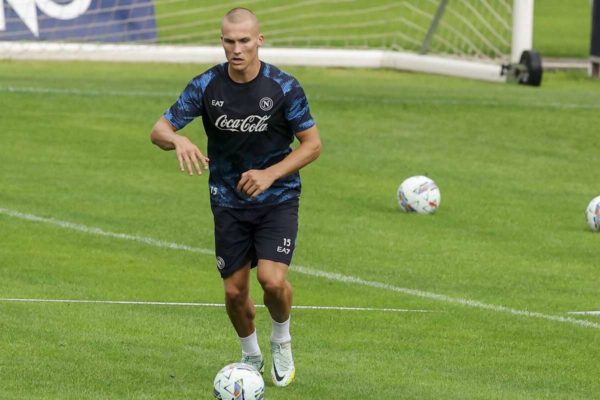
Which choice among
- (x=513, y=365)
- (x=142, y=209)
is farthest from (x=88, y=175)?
(x=513, y=365)

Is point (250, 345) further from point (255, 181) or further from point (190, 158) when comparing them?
point (190, 158)

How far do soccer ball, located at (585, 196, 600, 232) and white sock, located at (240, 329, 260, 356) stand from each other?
275 inches

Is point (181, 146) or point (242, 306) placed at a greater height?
point (181, 146)

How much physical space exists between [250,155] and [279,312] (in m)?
0.99

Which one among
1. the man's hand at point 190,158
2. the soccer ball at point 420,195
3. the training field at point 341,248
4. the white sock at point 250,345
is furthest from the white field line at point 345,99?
the man's hand at point 190,158

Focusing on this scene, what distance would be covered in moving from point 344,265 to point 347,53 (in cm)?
1479

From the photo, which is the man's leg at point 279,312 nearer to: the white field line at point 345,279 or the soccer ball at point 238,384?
the soccer ball at point 238,384

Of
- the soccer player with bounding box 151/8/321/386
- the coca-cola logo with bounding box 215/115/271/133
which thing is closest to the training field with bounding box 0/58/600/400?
the soccer player with bounding box 151/8/321/386

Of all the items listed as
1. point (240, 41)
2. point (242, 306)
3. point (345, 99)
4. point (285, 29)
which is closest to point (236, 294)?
point (242, 306)

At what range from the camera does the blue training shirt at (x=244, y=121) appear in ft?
30.0

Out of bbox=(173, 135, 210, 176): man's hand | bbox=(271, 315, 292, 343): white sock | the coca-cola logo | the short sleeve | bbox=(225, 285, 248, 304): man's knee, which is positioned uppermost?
the short sleeve

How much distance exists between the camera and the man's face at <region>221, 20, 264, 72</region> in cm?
892

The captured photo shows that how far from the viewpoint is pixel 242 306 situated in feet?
30.8

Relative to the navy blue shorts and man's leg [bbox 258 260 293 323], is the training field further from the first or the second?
the navy blue shorts
